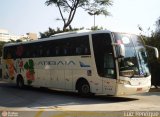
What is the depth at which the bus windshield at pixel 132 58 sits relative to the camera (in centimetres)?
1773

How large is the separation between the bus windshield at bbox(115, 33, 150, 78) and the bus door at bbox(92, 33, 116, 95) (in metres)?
0.46

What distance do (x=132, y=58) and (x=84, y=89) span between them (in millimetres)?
3301

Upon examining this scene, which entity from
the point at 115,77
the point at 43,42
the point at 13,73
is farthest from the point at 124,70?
the point at 13,73

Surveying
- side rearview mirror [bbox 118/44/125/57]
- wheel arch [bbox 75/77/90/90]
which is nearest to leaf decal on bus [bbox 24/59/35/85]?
wheel arch [bbox 75/77/90/90]

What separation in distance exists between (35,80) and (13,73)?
360cm

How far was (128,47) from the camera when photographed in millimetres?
18281

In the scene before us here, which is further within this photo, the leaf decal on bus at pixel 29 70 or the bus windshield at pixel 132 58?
the leaf decal on bus at pixel 29 70

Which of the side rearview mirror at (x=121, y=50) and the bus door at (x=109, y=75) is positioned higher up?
the side rearview mirror at (x=121, y=50)

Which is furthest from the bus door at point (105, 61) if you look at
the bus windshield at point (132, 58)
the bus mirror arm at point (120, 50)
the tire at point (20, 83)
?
the tire at point (20, 83)

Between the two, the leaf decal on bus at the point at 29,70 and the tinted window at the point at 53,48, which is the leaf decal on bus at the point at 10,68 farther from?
the leaf decal on bus at the point at 29,70

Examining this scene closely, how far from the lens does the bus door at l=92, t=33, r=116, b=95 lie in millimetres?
17812

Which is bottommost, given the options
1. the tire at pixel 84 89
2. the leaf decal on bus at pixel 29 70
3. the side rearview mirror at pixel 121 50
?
the tire at pixel 84 89

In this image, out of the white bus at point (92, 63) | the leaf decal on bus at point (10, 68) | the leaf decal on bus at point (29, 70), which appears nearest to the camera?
the white bus at point (92, 63)

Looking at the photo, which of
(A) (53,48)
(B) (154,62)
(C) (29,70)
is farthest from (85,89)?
(B) (154,62)
